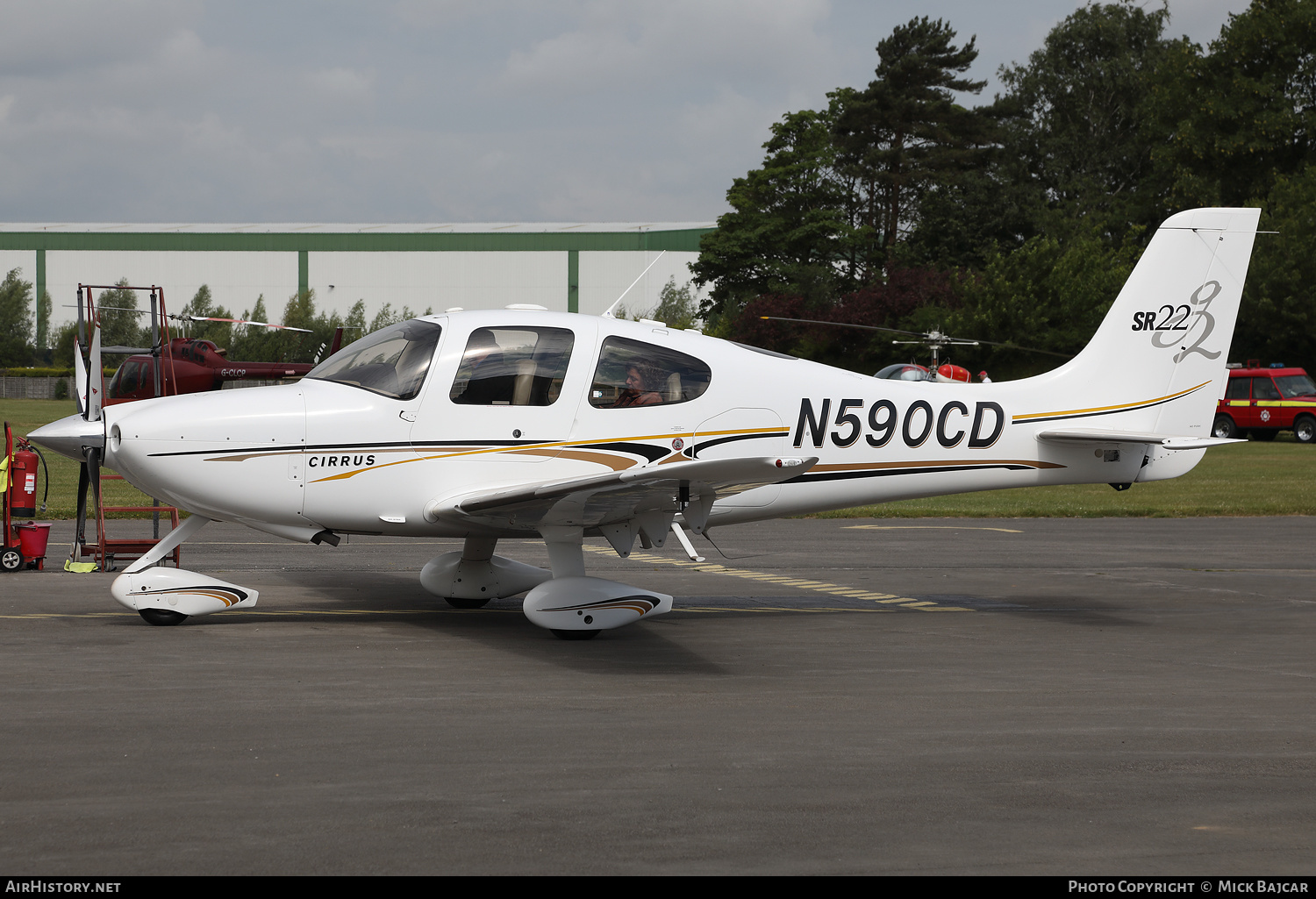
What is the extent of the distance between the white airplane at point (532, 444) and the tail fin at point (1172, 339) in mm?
457

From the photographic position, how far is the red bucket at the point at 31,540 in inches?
462

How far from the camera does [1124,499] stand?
22.2m

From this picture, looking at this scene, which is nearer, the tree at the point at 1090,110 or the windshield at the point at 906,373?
the windshield at the point at 906,373

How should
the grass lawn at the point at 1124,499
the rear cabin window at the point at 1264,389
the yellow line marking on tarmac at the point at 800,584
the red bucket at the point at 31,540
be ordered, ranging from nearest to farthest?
the yellow line marking on tarmac at the point at 800,584
the red bucket at the point at 31,540
the grass lawn at the point at 1124,499
the rear cabin window at the point at 1264,389

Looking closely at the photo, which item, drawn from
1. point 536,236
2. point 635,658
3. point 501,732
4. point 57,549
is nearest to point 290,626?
point 635,658

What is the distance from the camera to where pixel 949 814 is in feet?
16.3

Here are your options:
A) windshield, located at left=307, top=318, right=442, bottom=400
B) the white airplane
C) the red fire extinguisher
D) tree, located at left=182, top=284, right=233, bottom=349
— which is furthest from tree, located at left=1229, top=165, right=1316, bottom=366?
tree, located at left=182, top=284, right=233, bottom=349

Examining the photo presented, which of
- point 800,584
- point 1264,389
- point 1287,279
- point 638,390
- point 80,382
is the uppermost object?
point 1287,279

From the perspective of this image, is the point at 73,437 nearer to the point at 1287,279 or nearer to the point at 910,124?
the point at 1287,279

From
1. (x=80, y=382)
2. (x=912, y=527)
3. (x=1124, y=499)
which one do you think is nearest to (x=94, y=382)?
(x=80, y=382)

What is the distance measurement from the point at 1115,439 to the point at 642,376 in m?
4.02

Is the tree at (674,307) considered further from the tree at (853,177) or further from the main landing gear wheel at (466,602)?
the main landing gear wheel at (466,602)

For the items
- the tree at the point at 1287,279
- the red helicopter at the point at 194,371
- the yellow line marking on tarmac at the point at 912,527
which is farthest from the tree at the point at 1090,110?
the yellow line marking on tarmac at the point at 912,527
